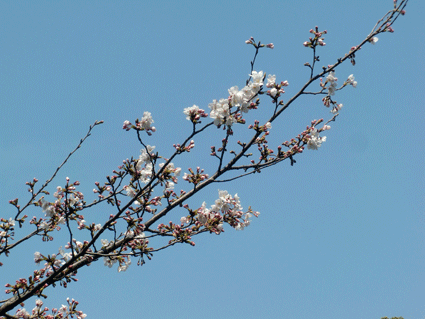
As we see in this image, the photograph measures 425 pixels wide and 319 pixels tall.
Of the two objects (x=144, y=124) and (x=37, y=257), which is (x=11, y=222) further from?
(x=144, y=124)

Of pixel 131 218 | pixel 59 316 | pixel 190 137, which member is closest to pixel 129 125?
pixel 190 137

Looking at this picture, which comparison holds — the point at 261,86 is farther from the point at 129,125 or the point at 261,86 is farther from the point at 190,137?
the point at 129,125

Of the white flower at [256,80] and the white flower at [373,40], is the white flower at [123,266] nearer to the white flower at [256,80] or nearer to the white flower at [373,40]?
the white flower at [256,80]

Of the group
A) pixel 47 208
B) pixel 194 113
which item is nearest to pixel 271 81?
pixel 194 113

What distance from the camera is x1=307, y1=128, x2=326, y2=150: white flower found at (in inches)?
204

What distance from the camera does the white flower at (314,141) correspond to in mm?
5191

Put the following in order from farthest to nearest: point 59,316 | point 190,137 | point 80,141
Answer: point 59,316 < point 80,141 < point 190,137

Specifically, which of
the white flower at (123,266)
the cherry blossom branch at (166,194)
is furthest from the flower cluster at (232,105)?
the white flower at (123,266)

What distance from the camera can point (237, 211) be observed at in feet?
17.9

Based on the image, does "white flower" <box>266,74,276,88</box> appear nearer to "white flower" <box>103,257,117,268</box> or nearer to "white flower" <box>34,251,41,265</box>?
"white flower" <box>103,257,117,268</box>

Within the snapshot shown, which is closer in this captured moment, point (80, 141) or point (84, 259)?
point (84, 259)

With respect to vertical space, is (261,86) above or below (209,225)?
above

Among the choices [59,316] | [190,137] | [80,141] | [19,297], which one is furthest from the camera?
[59,316]

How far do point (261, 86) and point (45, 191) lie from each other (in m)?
3.29
